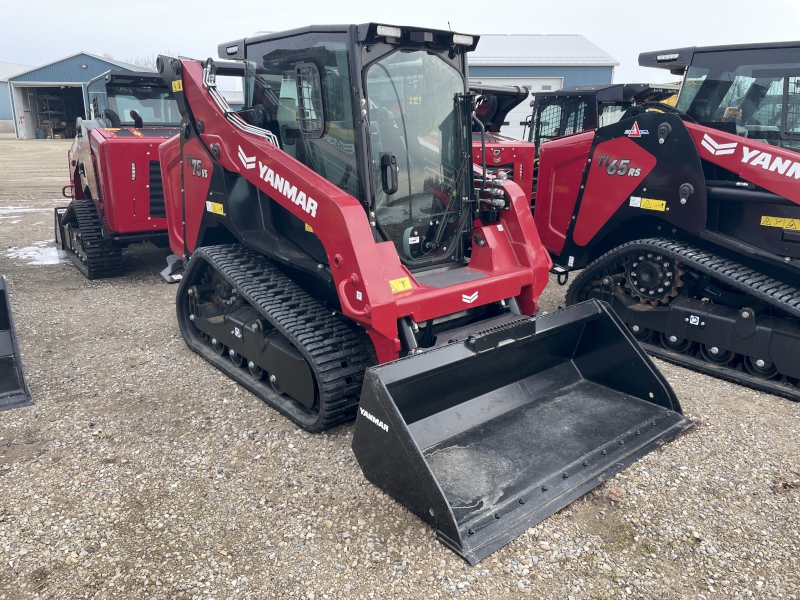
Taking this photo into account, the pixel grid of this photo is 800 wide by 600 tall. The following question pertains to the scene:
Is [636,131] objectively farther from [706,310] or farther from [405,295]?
[405,295]

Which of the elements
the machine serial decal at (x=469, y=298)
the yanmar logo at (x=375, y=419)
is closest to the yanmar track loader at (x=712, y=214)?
the machine serial decal at (x=469, y=298)

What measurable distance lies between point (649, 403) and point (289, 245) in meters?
2.48

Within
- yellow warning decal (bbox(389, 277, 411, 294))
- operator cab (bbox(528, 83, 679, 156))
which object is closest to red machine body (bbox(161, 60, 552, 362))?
yellow warning decal (bbox(389, 277, 411, 294))

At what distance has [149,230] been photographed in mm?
7074

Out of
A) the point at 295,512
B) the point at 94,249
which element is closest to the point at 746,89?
the point at 295,512

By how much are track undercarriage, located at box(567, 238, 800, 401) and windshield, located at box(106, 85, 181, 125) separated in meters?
5.33

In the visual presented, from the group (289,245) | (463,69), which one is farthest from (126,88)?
(463,69)

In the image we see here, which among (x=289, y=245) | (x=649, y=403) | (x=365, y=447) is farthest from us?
(x=289, y=245)

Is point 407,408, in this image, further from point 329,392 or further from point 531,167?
point 531,167

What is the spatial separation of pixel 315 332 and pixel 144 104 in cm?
528

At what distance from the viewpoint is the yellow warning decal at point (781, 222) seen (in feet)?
14.5

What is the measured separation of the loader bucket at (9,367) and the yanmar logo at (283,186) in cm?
176

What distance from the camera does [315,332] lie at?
373cm

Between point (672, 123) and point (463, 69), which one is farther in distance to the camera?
point (672, 123)
